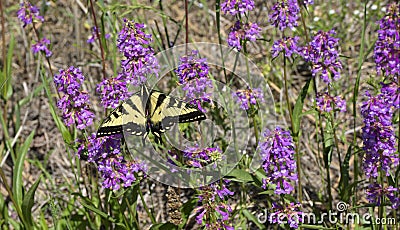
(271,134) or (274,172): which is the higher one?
(271,134)

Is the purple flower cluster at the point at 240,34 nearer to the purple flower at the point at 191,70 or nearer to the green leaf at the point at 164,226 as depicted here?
the purple flower at the point at 191,70

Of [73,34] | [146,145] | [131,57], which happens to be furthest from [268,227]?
[73,34]

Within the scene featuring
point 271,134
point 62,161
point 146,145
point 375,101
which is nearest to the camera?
point 271,134

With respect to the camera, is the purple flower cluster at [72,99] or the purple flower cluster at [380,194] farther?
the purple flower cluster at [380,194]

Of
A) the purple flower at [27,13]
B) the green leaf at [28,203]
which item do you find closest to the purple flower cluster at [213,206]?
the green leaf at [28,203]

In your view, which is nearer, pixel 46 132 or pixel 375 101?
pixel 375 101

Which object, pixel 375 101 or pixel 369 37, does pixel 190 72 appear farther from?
pixel 369 37

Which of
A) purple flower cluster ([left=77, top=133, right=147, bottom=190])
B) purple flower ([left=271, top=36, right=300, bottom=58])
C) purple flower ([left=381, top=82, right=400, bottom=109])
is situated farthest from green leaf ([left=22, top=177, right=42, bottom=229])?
purple flower ([left=381, top=82, right=400, bottom=109])
